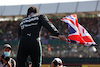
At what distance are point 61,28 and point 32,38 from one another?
28634 mm

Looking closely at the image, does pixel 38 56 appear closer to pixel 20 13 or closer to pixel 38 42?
pixel 38 42

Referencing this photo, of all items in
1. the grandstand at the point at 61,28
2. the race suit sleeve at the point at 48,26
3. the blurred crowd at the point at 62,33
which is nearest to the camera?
the race suit sleeve at the point at 48,26

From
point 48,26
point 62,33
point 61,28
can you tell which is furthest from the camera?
point 61,28

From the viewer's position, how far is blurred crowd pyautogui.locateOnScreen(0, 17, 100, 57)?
2495 cm

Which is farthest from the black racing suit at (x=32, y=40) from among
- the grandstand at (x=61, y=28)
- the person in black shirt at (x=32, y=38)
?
the grandstand at (x=61, y=28)

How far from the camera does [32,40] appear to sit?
409cm

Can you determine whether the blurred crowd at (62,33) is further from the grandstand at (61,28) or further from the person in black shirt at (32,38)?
the person in black shirt at (32,38)

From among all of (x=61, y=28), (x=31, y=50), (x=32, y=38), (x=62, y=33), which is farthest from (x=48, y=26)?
(x=61, y=28)

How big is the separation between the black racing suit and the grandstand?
20262 millimetres

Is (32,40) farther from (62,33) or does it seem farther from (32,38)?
(62,33)

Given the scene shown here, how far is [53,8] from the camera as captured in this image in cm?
3394

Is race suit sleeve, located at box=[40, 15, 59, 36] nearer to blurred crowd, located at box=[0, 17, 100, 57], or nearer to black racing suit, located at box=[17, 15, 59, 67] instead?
black racing suit, located at box=[17, 15, 59, 67]

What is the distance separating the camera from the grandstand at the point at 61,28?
25.9 meters

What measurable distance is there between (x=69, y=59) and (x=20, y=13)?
1042 cm
